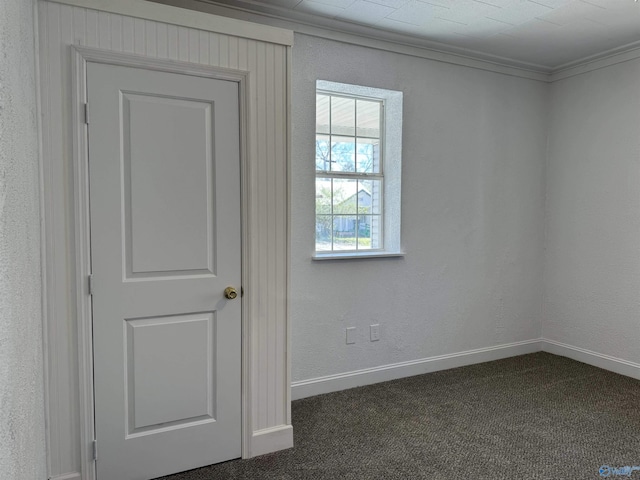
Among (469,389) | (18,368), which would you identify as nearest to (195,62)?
(18,368)

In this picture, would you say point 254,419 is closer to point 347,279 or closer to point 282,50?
point 347,279

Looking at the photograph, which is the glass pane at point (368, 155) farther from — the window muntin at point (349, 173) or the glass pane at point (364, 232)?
the glass pane at point (364, 232)

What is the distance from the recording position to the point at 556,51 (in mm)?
3693

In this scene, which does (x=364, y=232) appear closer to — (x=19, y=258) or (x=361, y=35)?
(x=361, y=35)

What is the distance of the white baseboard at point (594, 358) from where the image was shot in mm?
3646

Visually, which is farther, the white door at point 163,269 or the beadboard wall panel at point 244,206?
the white door at point 163,269

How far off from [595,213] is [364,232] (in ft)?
6.74

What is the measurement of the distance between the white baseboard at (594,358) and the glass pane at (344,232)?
2.28m

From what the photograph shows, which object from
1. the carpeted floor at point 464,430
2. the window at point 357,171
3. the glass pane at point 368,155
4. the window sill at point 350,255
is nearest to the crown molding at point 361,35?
the window at point 357,171

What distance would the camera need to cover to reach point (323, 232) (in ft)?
11.2

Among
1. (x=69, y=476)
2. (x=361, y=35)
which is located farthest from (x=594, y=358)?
(x=69, y=476)

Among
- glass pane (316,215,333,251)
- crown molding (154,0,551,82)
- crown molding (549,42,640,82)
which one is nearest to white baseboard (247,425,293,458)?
glass pane (316,215,333,251)

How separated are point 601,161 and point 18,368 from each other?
4.26 metres

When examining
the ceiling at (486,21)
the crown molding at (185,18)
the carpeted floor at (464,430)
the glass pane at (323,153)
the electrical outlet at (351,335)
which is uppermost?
the ceiling at (486,21)
